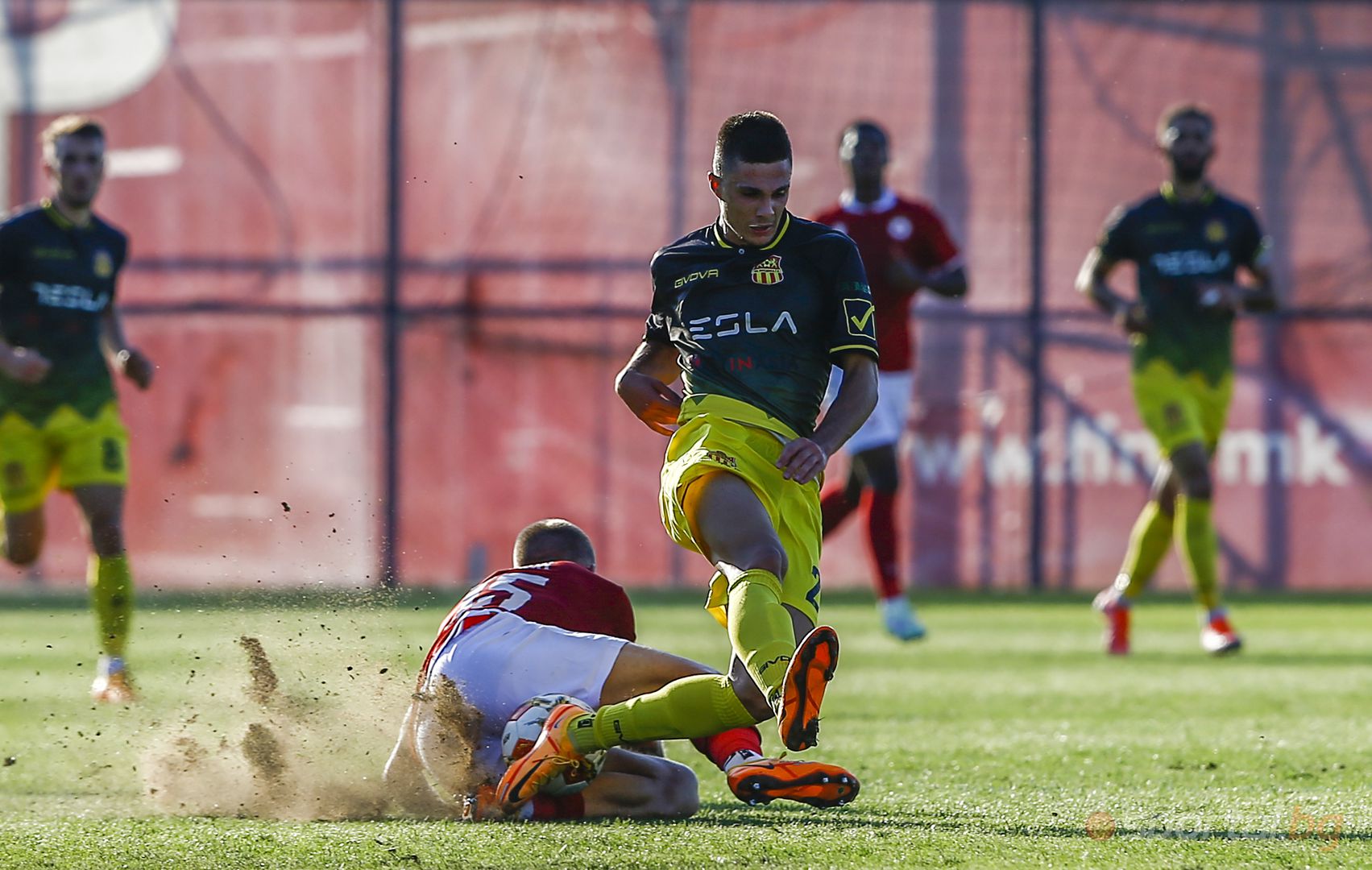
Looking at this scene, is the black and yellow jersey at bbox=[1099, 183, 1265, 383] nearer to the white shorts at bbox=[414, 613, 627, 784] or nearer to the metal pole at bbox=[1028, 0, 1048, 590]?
the white shorts at bbox=[414, 613, 627, 784]

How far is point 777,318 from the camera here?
499 centimetres

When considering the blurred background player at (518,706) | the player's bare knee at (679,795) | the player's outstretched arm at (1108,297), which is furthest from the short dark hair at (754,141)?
the player's outstretched arm at (1108,297)

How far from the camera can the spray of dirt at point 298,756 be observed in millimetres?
4824

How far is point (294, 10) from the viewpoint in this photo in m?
15.7

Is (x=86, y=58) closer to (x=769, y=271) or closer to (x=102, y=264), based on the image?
(x=102, y=264)

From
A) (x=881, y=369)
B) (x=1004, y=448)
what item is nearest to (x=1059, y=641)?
(x=881, y=369)

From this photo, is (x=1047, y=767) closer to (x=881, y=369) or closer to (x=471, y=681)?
(x=471, y=681)

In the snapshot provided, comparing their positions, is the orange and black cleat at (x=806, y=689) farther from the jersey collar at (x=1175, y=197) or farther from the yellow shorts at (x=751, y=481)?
the jersey collar at (x=1175, y=197)

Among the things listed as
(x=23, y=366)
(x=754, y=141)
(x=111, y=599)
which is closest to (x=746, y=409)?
(x=754, y=141)

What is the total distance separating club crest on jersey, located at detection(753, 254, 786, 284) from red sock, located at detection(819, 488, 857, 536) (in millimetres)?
4653

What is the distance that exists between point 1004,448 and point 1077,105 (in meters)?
2.71

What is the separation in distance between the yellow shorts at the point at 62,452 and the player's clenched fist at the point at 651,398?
3490 mm

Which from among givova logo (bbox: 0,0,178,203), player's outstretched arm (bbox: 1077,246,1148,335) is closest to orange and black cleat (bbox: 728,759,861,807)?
player's outstretched arm (bbox: 1077,246,1148,335)

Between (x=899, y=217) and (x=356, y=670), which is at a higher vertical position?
(x=899, y=217)
